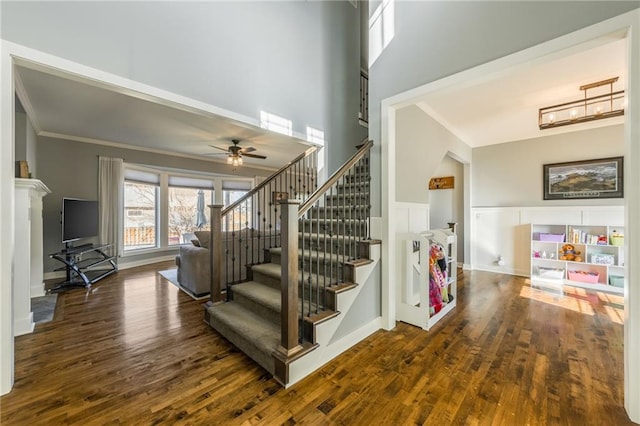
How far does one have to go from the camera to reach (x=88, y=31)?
203 cm

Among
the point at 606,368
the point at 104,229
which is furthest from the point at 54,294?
the point at 606,368

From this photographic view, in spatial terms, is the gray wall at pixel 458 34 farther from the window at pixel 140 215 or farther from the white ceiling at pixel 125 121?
the window at pixel 140 215

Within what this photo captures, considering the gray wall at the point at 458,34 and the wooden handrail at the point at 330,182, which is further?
the wooden handrail at the point at 330,182

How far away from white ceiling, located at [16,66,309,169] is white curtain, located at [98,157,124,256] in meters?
0.52

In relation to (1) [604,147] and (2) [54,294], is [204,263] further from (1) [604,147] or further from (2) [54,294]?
(1) [604,147]

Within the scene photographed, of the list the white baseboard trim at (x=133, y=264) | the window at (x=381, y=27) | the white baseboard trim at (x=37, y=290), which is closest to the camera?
the window at (x=381, y=27)

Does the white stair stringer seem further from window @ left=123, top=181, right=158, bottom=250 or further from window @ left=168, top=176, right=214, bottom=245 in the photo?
window @ left=123, top=181, right=158, bottom=250

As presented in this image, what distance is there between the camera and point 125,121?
4164 mm

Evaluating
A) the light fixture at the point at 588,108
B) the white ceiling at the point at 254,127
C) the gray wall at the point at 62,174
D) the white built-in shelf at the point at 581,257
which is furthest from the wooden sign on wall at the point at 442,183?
the gray wall at the point at 62,174

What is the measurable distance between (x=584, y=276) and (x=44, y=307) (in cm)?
803

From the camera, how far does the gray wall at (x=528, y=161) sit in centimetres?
426

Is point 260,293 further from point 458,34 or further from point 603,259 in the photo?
point 603,259

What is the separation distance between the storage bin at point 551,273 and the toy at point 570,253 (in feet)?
0.82

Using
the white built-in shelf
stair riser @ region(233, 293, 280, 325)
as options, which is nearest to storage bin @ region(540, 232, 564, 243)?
the white built-in shelf
